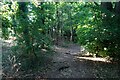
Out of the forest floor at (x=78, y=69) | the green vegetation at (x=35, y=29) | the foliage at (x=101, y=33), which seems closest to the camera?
the green vegetation at (x=35, y=29)

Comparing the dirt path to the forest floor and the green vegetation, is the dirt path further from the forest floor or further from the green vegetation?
the green vegetation

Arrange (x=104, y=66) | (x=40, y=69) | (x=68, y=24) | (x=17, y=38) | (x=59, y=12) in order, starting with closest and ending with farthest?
(x=17, y=38) < (x=40, y=69) < (x=104, y=66) < (x=59, y=12) < (x=68, y=24)

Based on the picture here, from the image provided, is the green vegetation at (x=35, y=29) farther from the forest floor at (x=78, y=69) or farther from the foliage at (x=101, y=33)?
the forest floor at (x=78, y=69)

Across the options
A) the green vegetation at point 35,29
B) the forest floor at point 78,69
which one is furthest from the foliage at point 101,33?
the forest floor at point 78,69

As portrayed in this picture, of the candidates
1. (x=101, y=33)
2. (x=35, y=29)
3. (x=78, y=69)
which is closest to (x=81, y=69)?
(x=78, y=69)

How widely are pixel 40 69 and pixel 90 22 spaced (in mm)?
2284

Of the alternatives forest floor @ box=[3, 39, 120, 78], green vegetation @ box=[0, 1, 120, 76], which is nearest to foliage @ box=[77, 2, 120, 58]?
green vegetation @ box=[0, 1, 120, 76]

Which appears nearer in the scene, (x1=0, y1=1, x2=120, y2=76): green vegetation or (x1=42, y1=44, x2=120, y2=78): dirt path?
(x1=0, y1=1, x2=120, y2=76): green vegetation

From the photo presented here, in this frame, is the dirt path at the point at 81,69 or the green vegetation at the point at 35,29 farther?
the dirt path at the point at 81,69

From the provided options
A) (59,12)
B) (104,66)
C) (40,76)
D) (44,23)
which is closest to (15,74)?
(40,76)

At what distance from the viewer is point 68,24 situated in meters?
18.5

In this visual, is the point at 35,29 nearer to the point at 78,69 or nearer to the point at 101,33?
the point at 78,69

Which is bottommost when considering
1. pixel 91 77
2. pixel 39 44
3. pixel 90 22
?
pixel 91 77

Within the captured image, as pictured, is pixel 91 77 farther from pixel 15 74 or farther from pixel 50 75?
pixel 15 74
